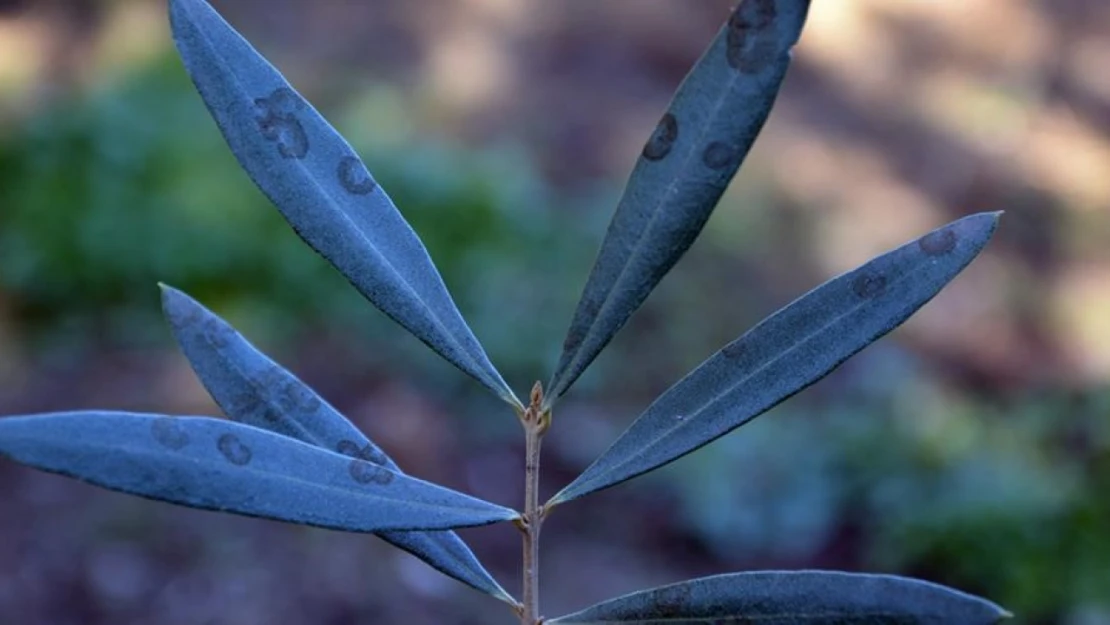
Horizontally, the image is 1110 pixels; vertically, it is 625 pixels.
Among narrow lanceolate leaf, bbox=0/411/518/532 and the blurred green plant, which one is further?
the blurred green plant

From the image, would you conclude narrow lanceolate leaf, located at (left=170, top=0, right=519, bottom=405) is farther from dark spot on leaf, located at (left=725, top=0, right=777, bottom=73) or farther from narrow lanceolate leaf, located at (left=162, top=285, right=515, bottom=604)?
dark spot on leaf, located at (left=725, top=0, right=777, bottom=73)

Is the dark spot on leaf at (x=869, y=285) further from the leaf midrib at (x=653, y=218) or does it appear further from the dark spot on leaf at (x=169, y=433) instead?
the dark spot on leaf at (x=169, y=433)

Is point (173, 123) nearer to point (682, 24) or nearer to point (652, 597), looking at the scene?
point (682, 24)

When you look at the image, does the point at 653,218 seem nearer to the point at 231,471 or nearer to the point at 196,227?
the point at 231,471

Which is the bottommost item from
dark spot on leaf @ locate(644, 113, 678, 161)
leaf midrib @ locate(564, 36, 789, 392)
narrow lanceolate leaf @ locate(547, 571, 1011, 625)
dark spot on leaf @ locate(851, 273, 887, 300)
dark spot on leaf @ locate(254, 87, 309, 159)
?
narrow lanceolate leaf @ locate(547, 571, 1011, 625)

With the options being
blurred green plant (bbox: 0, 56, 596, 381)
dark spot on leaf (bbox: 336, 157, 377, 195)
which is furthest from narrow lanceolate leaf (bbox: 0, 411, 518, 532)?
blurred green plant (bbox: 0, 56, 596, 381)

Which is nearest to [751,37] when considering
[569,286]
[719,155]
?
[719,155]

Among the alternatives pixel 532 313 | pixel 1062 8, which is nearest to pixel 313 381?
pixel 532 313

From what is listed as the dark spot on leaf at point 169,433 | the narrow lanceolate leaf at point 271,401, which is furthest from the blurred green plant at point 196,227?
the dark spot on leaf at point 169,433
